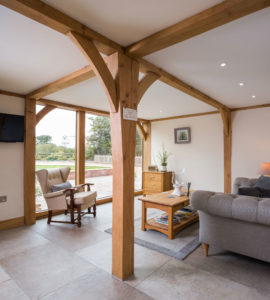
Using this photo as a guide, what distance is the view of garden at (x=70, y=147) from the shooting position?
427cm

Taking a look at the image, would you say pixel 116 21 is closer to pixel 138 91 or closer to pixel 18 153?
pixel 138 91

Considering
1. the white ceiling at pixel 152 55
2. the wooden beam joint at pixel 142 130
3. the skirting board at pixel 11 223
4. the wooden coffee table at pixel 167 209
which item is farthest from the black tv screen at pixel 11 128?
the wooden beam joint at pixel 142 130

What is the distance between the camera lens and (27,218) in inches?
145

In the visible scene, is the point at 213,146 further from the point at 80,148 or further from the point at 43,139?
the point at 43,139

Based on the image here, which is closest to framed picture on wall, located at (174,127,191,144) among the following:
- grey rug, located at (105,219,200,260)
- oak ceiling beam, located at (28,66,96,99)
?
grey rug, located at (105,219,200,260)

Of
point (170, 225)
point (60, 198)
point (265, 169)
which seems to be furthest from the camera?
point (265, 169)

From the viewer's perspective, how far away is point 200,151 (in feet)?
18.5

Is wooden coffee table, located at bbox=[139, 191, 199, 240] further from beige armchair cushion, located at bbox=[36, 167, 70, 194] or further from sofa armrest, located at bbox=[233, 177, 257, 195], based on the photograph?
beige armchair cushion, located at bbox=[36, 167, 70, 194]

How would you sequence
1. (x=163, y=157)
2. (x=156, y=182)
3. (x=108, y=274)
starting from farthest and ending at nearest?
(x=163, y=157) → (x=156, y=182) → (x=108, y=274)

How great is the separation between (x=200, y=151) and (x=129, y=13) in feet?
14.9

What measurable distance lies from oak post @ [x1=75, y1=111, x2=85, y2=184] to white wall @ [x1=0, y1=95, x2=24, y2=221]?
128cm

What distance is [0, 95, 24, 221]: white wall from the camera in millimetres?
3490

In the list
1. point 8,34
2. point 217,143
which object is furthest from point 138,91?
point 217,143

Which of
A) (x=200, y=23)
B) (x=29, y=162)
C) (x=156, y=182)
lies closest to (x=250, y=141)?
(x=156, y=182)
